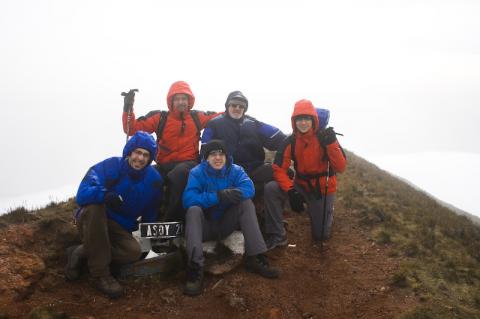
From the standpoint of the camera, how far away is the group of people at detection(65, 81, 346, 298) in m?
5.90

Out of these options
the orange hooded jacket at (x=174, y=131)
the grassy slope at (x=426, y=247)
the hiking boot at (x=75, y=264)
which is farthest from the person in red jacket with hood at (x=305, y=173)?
the hiking boot at (x=75, y=264)

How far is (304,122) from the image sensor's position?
25.3 ft

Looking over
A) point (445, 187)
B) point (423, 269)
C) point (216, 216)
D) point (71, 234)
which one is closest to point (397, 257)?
point (423, 269)

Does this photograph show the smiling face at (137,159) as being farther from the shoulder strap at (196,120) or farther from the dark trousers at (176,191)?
the shoulder strap at (196,120)

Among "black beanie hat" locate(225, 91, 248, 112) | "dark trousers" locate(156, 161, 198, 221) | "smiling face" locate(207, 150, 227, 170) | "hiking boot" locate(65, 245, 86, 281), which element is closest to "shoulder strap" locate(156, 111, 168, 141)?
"dark trousers" locate(156, 161, 198, 221)

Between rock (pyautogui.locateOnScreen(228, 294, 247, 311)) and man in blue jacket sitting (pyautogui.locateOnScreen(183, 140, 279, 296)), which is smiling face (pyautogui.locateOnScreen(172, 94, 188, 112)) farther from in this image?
rock (pyautogui.locateOnScreen(228, 294, 247, 311))

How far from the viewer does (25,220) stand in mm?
8320

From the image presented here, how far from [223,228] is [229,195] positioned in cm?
84

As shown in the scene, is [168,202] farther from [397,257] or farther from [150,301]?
[397,257]

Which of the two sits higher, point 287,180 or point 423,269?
point 287,180

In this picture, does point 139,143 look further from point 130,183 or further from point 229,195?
point 229,195

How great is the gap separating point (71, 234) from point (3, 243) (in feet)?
3.74

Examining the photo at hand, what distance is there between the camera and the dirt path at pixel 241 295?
544 centimetres

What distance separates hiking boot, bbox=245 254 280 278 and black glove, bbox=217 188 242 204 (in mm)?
1096
